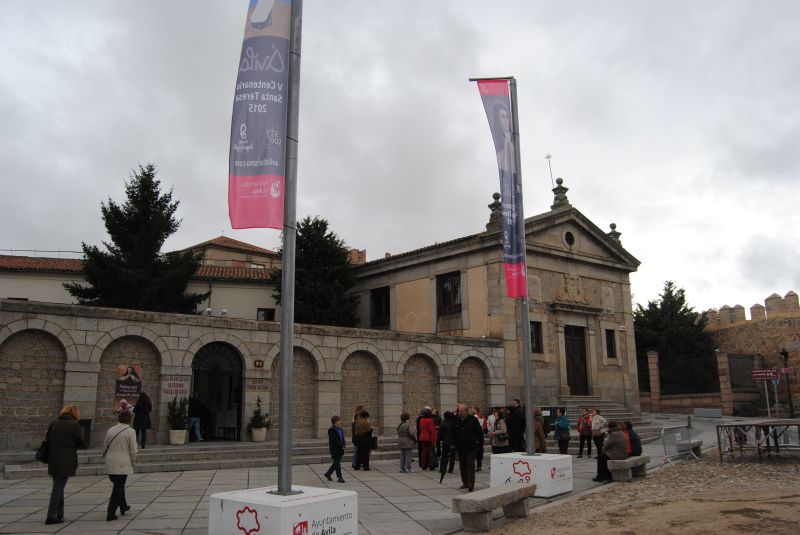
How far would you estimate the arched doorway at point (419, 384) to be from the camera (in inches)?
902

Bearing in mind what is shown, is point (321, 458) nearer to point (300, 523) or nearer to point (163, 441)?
point (163, 441)

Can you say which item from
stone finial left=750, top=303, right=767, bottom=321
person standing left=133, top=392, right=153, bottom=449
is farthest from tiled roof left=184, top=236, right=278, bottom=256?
stone finial left=750, top=303, right=767, bottom=321

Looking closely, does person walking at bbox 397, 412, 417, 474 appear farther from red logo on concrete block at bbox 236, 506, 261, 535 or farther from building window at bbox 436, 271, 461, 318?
building window at bbox 436, 271, 461, 318

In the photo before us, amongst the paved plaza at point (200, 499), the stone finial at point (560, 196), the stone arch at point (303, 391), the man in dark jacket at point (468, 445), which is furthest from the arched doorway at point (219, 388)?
the stone finial at point (560, 196)

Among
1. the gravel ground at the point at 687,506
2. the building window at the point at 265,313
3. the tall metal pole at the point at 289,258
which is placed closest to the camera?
the tall metal pole at the point at 289,258

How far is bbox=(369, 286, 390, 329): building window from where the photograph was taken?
30.3 metres

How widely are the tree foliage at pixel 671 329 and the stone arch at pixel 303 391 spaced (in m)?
26.7

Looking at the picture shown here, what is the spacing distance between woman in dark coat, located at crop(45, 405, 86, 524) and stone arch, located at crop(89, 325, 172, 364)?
832 centimetres

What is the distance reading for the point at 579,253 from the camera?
94.7ft

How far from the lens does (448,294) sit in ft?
90.4

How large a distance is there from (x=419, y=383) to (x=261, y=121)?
1691 cm

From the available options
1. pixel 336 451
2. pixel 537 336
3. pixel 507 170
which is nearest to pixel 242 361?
pixel 336 451

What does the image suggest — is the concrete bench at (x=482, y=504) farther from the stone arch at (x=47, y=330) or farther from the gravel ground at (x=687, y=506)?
the stone arch at (x=47, y=330)

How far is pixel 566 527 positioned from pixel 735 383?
25.6 m
